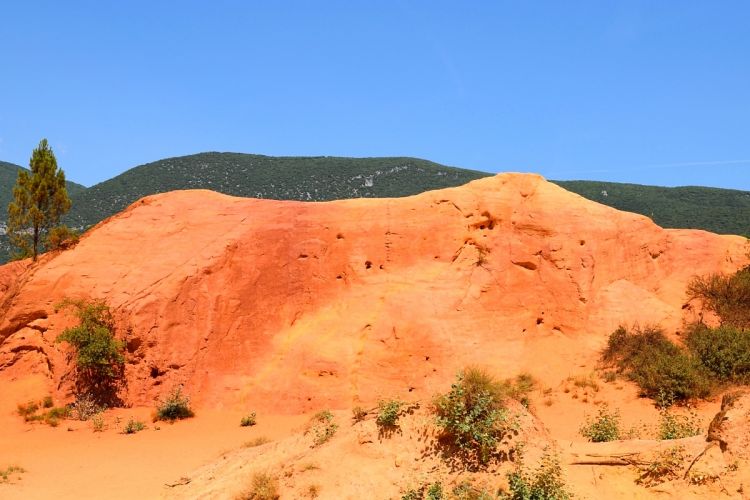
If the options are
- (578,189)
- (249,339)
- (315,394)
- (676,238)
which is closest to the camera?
(315,394)

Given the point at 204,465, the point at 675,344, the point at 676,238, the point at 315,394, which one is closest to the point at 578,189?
the point at 676,238

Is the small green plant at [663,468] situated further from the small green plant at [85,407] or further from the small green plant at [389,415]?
the small green plant at [85,407]


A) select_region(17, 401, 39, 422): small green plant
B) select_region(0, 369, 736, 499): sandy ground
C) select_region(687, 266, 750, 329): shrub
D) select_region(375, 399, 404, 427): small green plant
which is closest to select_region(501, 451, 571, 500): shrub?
select_region(375, 399, 404, 427): small green plant

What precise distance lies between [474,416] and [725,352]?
30.7ft

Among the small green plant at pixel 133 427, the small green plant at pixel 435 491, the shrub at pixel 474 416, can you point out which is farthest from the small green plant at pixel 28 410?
the small green plant at pixel 435 491

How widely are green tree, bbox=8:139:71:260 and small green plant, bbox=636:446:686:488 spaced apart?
71.2 feet

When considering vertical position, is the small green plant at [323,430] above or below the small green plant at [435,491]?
above

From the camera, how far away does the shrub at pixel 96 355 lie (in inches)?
585

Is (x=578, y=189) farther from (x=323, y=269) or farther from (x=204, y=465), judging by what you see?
(x=204, y=465)

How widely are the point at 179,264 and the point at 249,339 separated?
288 cm

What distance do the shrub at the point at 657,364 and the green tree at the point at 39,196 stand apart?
64.2 feet

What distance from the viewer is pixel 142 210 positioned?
19.4m

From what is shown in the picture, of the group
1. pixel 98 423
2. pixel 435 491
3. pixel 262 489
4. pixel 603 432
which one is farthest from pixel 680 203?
pixel 262 489

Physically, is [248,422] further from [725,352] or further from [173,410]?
[725,352]
